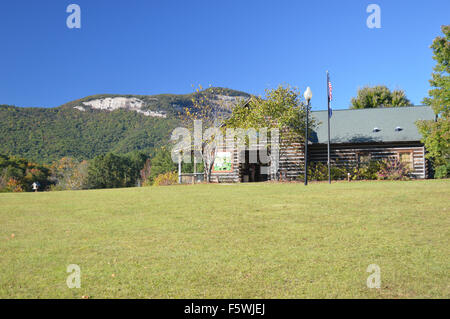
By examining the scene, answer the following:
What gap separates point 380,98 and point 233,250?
47.7 meters

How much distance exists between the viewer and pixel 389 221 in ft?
29.4

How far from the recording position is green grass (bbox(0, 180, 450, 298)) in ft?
15.7

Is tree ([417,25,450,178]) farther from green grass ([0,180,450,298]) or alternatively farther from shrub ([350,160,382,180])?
green grass ([0,180,450,298])

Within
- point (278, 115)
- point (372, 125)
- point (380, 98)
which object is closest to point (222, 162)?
point (278, 115)

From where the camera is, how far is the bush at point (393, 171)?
25406 millimetres

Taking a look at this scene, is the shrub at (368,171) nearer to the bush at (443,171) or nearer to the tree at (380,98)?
the bush at (443,171)

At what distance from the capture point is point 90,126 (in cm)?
7806

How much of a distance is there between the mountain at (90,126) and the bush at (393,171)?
4147 centimetres

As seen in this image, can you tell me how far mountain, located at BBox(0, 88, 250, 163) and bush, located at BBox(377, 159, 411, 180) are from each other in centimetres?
4147

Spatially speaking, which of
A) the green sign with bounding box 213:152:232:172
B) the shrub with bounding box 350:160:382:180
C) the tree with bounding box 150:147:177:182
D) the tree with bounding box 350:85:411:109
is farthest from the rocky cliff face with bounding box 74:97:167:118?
the shrub with bounding box 350:160:382:180

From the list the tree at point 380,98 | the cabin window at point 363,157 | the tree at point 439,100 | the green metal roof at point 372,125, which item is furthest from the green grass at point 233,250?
the tree at point 380,98
